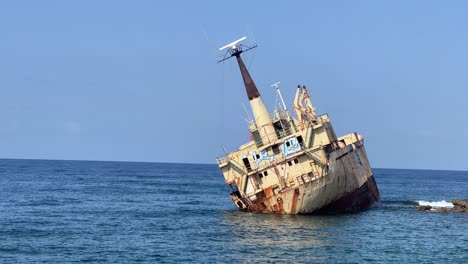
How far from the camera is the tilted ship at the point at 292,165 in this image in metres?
48.3

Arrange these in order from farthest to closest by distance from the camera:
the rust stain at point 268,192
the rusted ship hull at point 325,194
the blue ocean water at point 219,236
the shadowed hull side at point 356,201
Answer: the shadowed hull side at point 356,201 → the rust stain at point 268,192 → the rusted ship hull at point 325,194 → the blue ocean water at point 219,236

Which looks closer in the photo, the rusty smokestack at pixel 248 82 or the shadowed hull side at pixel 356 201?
the shadowed hull side at pixel 356 201

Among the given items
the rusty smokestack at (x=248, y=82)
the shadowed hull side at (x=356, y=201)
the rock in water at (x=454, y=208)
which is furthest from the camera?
the rock in water at (x=454, y=208)

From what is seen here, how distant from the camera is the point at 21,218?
5275 centimetres

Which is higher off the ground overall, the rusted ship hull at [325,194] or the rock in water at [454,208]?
the rusted ship hull at [325,194]

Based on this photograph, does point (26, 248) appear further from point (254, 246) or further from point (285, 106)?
point (285, 106)

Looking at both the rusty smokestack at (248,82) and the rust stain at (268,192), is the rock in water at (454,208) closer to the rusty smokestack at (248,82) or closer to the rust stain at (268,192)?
the rust stain at (268,192)

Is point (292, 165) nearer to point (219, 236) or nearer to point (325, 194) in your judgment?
point (325, 194)

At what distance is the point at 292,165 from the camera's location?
1933 inches

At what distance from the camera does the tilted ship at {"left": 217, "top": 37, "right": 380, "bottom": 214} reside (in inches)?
1902

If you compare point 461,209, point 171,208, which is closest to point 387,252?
point 461,209

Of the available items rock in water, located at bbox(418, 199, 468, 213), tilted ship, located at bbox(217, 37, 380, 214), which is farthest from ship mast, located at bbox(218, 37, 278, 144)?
rock in water, located at bbox(418, 199, 468, 213)

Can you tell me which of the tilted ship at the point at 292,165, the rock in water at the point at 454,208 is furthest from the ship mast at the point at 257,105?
the rock in water at the point at 454,208

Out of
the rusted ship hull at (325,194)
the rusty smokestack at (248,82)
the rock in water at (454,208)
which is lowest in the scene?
the rock in water at (454,208)
